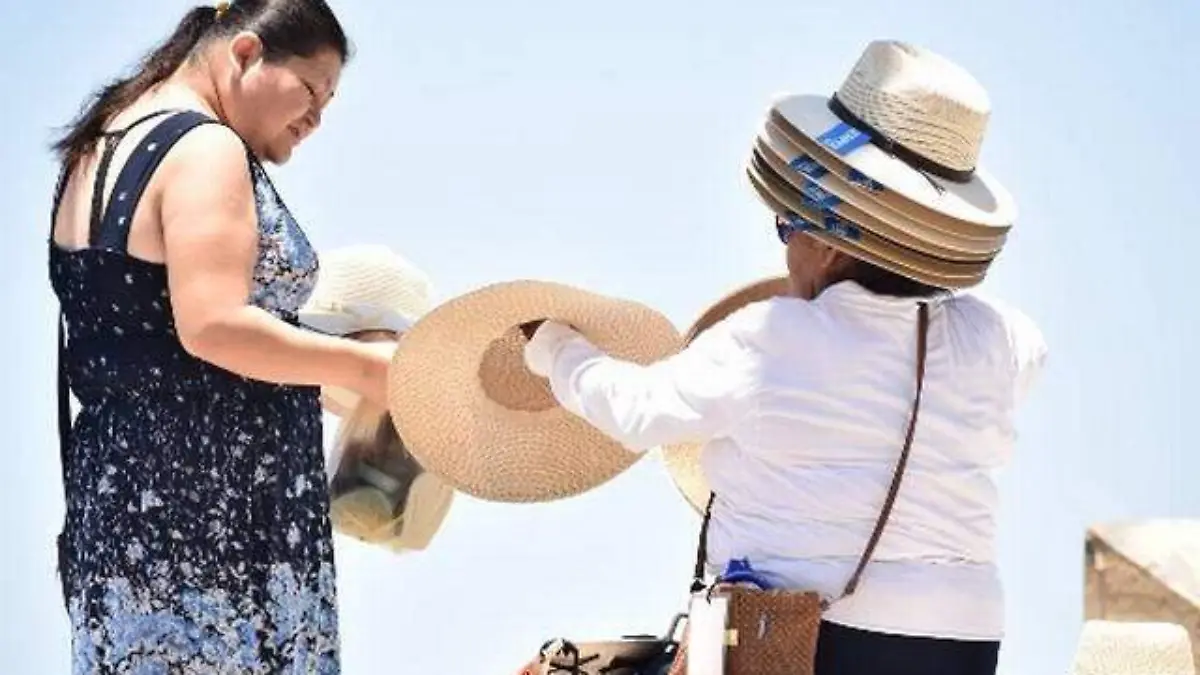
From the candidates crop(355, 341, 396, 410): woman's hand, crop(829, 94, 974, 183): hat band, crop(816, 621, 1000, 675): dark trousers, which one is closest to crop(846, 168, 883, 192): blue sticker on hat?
crop(829, 94, 974, 183): hat band

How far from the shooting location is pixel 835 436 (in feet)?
12.2

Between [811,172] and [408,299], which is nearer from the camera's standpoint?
[811,172]

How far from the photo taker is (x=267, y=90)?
4.03 m

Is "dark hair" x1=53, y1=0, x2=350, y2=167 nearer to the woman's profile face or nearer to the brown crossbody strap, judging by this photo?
the woman's profile face

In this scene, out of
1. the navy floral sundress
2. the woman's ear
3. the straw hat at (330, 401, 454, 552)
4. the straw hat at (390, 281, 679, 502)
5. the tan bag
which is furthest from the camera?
the straw hat at (330, 401, 454, 552)

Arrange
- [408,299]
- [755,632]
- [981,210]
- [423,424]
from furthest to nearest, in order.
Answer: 1. [408,299]
2. [423,424]
3. [981,210]
4. [755,632]

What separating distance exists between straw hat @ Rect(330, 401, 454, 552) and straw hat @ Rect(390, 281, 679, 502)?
0.77 feet

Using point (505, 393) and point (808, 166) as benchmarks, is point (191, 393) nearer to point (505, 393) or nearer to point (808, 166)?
point (505, 393)

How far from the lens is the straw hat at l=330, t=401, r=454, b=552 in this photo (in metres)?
4.54

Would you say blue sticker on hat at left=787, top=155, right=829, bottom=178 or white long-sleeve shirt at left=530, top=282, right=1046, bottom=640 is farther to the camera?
blue sticker on hat at left=787, top=155, right=829, bottom=178

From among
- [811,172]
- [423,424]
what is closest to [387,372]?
[423,424]

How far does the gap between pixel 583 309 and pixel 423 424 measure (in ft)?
1.20

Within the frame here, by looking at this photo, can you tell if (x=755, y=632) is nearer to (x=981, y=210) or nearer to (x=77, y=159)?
(x=981, y=210)

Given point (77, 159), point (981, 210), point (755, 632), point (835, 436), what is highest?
point (77, 159)
